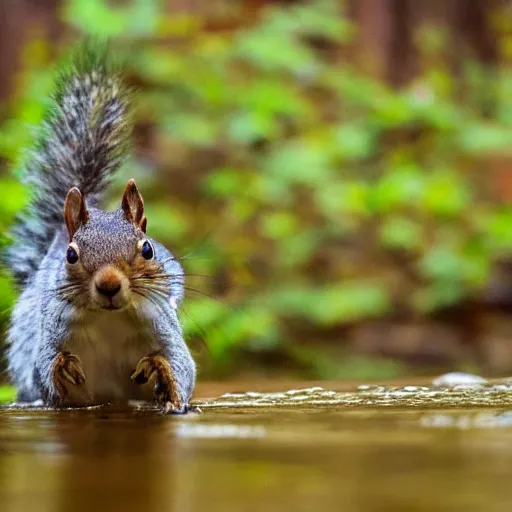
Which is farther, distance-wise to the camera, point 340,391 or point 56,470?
point 340,391

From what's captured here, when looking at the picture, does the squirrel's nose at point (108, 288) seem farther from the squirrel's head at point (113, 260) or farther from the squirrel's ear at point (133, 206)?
the squirrel's ear at point (133, 206)

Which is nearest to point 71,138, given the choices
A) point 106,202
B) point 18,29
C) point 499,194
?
point 106,202

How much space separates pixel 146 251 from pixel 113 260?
8cm

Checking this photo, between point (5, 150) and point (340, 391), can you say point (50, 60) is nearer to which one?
point (5, 150)

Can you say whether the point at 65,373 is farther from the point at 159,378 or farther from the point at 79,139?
the point at 79,139

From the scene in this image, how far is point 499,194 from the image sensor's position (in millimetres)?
5941

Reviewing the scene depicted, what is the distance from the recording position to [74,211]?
1.82m

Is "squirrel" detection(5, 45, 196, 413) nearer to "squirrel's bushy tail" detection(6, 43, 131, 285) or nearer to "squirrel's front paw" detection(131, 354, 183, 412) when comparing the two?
"squirrel's front paw" detection(131, 354, 183, 412)

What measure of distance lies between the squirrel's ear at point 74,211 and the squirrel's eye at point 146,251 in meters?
0.13

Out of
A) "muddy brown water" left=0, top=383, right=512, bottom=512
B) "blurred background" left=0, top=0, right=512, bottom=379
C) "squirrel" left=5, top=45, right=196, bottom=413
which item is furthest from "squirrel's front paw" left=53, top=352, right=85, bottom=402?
"blurred background" left=0, top=0, right=512, bottom=379

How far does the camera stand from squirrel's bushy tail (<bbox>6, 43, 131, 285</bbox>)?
2.43m

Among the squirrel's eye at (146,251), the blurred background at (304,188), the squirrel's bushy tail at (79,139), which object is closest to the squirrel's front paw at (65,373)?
the squirrel's eye at (146,251)

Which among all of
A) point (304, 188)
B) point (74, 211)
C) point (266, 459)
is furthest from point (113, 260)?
point (304, 188)

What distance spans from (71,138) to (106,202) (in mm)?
230
